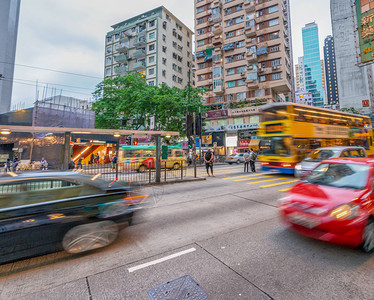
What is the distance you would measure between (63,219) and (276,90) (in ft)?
137

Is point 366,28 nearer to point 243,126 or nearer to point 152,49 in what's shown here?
point 243,126

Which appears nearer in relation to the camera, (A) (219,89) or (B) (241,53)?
(B) (241,53)

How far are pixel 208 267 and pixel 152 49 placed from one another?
49.2 m

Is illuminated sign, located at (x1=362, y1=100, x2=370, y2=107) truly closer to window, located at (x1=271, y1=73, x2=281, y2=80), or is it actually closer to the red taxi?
window, located at (x1=271, y1=73, x2=281, y2=80)

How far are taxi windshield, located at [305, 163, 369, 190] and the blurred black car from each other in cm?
409

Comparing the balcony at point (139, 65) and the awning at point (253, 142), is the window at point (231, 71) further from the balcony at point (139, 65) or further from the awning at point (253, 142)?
the balcony at point (139, 65)

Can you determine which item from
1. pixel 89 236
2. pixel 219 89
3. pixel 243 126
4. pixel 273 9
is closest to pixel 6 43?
pixel 219 89

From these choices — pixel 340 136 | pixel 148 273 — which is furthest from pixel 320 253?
pixel 340 136

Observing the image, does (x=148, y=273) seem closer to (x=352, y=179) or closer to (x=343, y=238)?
(x=343, y=238)

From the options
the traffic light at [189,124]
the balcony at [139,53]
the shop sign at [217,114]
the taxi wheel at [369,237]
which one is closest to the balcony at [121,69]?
the balcony at [139,53]

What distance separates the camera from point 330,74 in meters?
151

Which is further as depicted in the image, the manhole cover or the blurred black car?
the blurred black car

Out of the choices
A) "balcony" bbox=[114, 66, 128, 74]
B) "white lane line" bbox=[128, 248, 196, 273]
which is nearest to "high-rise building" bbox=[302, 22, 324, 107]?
"balcony" bbox=[114, 66, 128, 74]

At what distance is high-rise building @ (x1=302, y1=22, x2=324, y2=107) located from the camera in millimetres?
153625
